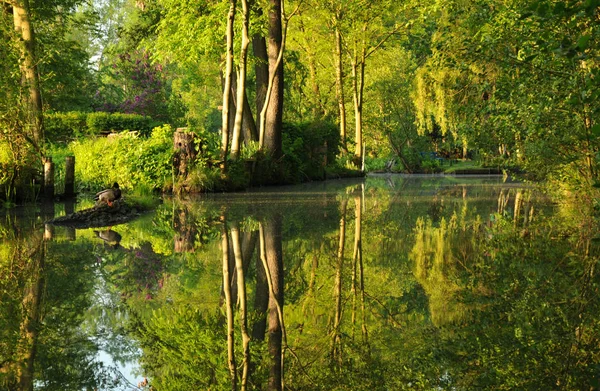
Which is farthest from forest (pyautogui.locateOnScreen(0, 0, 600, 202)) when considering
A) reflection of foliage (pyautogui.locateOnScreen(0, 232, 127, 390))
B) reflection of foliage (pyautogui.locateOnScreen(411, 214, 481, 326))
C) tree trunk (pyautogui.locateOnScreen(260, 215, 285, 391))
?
reflection of foliage (pyautogui.locateOnScreen(0, 232, 127, 390))

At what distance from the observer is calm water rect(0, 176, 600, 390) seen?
3930 mm

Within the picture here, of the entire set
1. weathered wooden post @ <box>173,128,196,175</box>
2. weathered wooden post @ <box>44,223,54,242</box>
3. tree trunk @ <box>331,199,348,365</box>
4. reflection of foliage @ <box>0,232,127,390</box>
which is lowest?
tree trunk @ <box>331,199,348,365</box>

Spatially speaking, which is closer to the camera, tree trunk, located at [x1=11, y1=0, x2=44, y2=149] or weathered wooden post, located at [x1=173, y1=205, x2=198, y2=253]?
weathered wooden post, located at [x1=173, y1=205, x2=198, y2=253]

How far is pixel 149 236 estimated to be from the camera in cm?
1058

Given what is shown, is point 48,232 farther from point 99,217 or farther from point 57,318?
point 57,318

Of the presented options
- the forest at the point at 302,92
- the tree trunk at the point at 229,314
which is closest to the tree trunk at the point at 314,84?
the forest at the point at 302,92

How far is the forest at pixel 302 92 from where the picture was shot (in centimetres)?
1055

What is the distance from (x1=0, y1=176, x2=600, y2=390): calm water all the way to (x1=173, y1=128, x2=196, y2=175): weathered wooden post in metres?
10.4

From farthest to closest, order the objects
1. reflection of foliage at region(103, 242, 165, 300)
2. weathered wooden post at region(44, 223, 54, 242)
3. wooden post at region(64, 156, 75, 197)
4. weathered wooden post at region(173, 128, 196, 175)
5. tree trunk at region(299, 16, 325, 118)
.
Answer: tree trunk at region(299, 16, 325, 118), weathered wooden post at region(173, 128, 196, 175), wooden post at region(64, 156, 75, 197), weathered wooden post at region(44, 223, 54, 242), reflection of foliage at region(103, 242, 165, 300)

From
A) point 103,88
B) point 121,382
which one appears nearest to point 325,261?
point 121,382

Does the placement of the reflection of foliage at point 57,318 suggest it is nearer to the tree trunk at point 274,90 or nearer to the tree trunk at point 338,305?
the tree trunk at point 338,305

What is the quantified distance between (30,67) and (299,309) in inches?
613

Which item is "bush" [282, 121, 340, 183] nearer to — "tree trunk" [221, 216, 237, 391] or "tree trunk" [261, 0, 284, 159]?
"tree trunk" [261, 0, 284, 159]

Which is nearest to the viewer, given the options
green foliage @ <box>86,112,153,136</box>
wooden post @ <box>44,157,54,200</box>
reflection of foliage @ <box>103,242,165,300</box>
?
reflection of foliage @ <box>103,242,165,300</box>
